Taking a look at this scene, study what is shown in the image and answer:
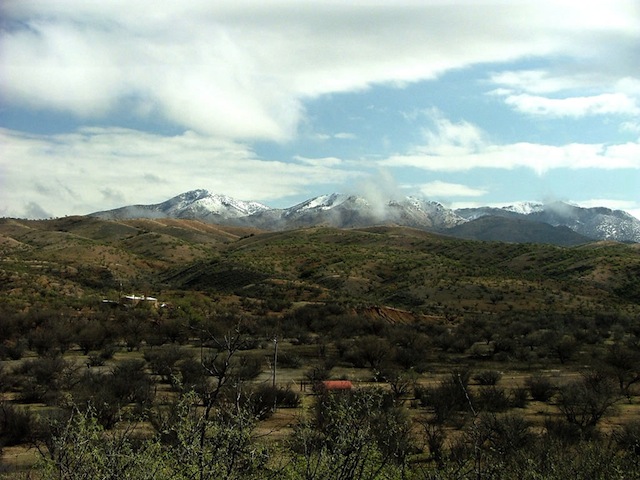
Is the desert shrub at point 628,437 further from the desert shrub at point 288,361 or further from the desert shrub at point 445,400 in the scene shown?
the desert shrub at point 288,361

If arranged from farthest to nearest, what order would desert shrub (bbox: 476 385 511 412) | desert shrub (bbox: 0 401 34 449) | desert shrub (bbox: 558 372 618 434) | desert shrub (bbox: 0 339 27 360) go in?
desert shrub (bbox: 0 339 27 360), desert shrub (bbox: 476 385 511 412), desert shrub (bbox: 558 372 618 434), desert shrub (bbox: 0 401 34 449)

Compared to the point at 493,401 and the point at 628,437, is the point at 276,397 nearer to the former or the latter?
the point at 493,401

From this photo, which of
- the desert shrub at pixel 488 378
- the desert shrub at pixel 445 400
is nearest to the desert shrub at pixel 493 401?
the desert shrub at pixel 445 400

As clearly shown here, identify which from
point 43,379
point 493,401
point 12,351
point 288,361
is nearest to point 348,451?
point 493,401

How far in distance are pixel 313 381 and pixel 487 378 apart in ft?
26.3

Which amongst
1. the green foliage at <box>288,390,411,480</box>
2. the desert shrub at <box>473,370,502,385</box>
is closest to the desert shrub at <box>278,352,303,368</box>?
the desert shrub at <box>473,370,502,385</box>

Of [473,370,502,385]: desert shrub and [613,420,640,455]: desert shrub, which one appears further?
[473,370,502,385]: desert shrub

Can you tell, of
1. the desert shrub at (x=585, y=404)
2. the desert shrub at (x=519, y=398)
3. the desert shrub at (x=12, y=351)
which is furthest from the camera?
the desert shrub at (x=12, y=351)

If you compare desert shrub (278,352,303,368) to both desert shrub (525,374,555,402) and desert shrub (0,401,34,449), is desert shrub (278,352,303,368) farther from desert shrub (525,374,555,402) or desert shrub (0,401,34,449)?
desert shrub (0,401,34,449)

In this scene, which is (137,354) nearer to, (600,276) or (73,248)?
(600,276)

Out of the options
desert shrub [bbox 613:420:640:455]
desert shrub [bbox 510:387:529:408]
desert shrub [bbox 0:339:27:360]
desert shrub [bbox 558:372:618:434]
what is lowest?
desert shrub [bbox 0:339:27:360]

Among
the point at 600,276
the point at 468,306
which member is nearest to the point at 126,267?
the point at 468,306

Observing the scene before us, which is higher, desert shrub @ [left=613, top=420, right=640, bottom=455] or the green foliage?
the green foliage

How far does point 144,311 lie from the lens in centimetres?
4862
